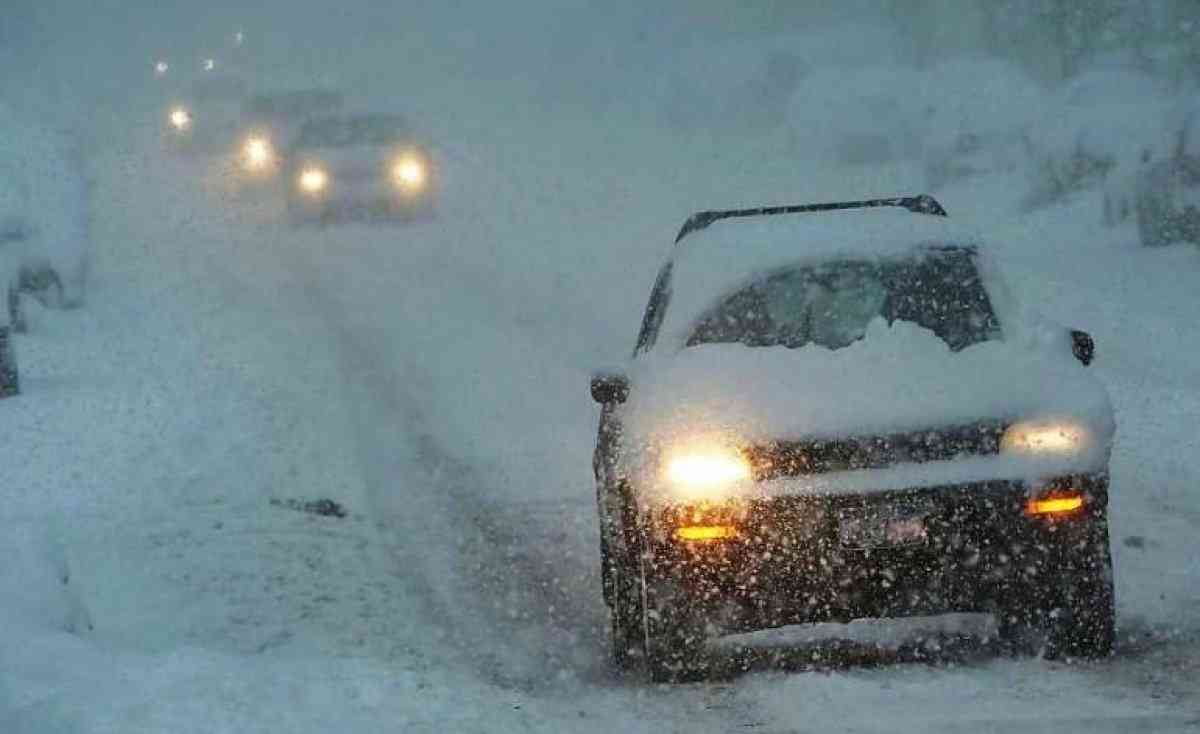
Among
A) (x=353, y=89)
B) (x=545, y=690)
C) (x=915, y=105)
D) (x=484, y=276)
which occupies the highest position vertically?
(x=353, y=89)

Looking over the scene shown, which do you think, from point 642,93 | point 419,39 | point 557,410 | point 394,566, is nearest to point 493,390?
point 557,410

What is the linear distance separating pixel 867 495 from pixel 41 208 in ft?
54.0

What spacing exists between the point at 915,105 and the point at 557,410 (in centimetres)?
2451

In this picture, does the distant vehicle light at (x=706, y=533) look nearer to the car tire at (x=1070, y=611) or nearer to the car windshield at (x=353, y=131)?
the car tire at (x=1070, y=611)

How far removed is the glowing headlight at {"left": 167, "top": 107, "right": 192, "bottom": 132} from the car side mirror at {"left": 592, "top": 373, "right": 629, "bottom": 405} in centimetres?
3943

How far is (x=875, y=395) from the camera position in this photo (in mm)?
6395

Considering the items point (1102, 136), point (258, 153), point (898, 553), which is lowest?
point (898, 553)

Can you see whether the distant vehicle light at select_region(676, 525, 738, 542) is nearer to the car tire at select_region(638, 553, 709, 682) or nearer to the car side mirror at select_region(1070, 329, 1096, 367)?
the car tire at select_region(638, 553, 709, 682)

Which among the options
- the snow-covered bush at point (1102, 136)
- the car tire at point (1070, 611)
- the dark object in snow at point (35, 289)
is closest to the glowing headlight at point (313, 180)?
the dark object in snow at point (35, 289)

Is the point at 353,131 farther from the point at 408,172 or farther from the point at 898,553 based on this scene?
the point at 898,553

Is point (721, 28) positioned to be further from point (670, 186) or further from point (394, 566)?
point (394, 566)

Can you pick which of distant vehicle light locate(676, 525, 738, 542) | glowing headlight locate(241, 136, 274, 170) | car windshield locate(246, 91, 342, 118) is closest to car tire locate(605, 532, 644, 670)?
distant vehicle light locate(676, 525, 738, 542)

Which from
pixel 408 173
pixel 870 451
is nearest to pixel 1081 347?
pixel 870 451

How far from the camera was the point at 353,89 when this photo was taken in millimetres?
68562
